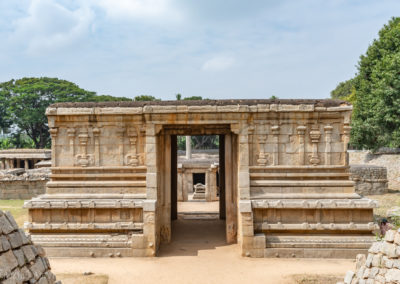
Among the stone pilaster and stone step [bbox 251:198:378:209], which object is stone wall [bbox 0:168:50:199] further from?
stone step [bbox 251:198:378:209]

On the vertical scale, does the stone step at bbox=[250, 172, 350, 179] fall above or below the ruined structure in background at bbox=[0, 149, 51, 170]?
above

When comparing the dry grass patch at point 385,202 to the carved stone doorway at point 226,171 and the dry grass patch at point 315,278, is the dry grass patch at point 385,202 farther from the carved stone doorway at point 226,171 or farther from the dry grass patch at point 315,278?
the carved stone doorway at point 226,171

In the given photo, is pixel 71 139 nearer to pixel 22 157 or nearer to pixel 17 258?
pixel 17 258

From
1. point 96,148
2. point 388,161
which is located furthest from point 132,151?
point 388,161

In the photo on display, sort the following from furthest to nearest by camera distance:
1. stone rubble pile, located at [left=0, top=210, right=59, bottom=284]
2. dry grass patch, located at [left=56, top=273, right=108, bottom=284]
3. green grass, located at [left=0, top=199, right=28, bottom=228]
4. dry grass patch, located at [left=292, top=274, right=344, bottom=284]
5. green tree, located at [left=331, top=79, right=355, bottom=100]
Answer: green tree, located at [left=331, top=79, right=355, bottom=100] → green grass, located at [left=0, top=199, right=28, bottom=228] → dry grass patch, located at [left=56, top=273, right=108, bottom=284] → dry grass patch, located at [left=292, top=274, right=344, bottom=284] → stone rubble pile, located at [left=0, top=210, right=59, bottom=284]

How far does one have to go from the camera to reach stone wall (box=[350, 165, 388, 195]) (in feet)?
70.6

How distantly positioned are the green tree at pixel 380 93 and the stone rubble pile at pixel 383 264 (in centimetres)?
1994

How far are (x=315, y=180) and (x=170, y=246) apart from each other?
5726 millimetres

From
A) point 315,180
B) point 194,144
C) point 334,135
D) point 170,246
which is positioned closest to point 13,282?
point 170,246

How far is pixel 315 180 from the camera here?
10555 mm

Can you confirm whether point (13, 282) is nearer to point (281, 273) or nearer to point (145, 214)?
point (145, 214)

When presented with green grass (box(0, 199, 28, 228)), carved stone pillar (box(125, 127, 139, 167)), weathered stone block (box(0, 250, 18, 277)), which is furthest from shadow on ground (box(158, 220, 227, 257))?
green grass (box(0, 199, 28, 228))

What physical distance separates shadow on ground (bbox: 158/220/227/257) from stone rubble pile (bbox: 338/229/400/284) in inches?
231

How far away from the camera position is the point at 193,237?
1228 cm
